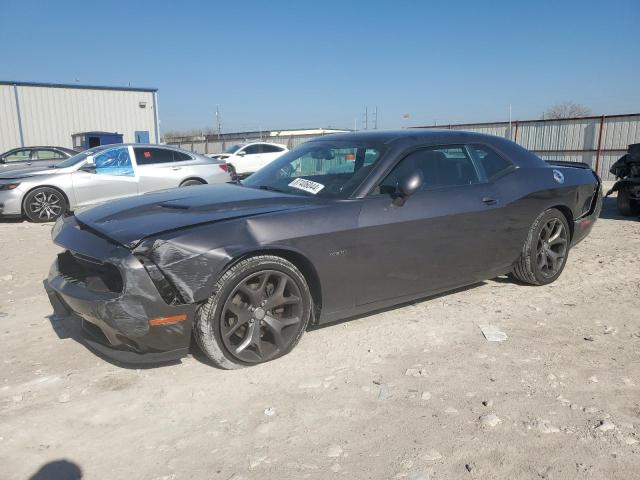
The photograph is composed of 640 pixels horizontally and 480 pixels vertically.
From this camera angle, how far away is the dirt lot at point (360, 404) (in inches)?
93.0

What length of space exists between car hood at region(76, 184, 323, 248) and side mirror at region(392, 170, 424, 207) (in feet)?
1.95

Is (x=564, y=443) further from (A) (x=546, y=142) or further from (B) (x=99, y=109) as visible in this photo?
(B) (x=99, y=109)

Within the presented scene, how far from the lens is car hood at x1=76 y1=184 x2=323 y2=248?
3.08 m

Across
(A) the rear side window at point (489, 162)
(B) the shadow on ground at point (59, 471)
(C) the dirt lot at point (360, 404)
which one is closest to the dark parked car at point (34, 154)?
(C) the dirt lot at point (360, 404)

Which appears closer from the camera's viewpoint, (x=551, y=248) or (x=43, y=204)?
(x=551, y=248)

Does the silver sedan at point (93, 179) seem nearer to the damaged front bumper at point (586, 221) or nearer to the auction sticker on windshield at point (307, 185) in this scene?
the auction sticker on windshield at point (307, 185)

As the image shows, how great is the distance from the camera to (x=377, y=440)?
2.53m

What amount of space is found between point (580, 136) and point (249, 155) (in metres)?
12.4

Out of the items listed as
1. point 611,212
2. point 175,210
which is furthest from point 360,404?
point 611,212

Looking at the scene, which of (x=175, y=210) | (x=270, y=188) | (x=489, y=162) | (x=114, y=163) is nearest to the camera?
(x=175, y=210)

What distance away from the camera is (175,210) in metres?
3.38

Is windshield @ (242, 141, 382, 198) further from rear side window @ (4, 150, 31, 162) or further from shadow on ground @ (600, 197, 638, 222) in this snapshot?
rear side window @ (4, 150, 31, 162)

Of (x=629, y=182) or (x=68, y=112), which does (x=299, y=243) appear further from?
(x=68, y=112)

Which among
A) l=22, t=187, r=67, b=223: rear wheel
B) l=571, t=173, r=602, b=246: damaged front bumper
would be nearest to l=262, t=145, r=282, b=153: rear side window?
l=22, t=187, r=67, b=223: rear wheel
